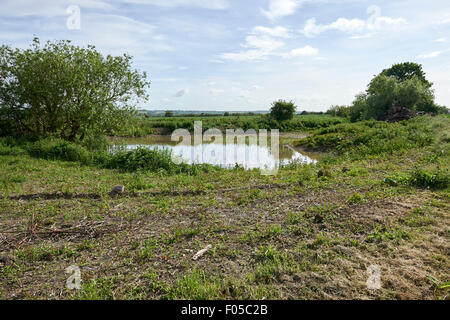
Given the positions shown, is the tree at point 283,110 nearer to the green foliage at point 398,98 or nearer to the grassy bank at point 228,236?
the green foliage at point 398,98

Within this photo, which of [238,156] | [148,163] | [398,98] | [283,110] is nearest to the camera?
[148,163]

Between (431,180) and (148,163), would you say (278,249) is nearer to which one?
(431,180)

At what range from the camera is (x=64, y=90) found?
38.3ft

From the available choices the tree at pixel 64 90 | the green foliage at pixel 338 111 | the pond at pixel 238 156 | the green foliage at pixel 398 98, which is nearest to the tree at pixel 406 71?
the green foliage at pixel 338 111

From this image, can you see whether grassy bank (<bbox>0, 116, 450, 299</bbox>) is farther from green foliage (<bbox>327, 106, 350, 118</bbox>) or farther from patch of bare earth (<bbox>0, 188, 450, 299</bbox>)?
green foliage (<bbox>327, 106, 350, 118</bbox>)

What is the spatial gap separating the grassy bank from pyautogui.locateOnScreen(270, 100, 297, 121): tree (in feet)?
83.7

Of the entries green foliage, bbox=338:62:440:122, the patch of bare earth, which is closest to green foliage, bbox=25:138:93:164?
the patch of bare earth

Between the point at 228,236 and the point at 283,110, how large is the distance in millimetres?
29691

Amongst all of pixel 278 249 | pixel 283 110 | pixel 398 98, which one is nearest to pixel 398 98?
pixel 398 98

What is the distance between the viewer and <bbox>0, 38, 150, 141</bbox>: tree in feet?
37.2

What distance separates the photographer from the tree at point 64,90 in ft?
37.2

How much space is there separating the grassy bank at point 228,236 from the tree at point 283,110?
25.5 metres

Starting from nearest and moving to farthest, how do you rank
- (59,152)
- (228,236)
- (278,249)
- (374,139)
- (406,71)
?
1. (278,249)
2. (228,236)
3. (59,152)
4. (374,139)
5. (406,71)
